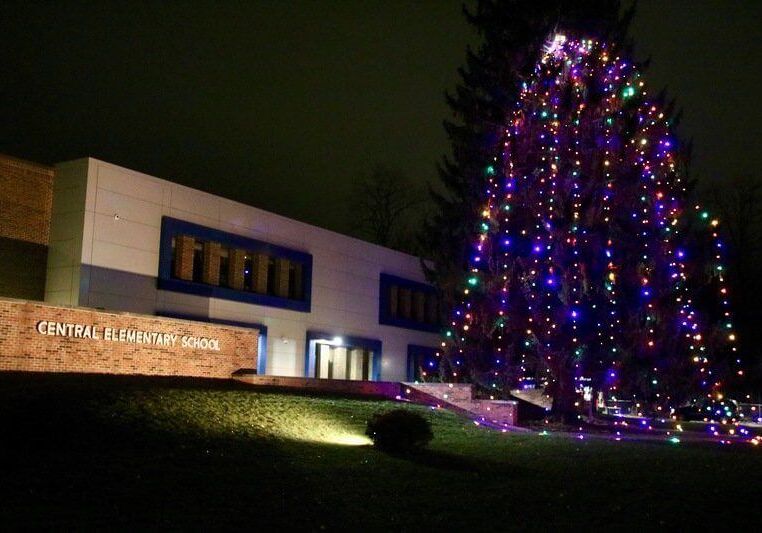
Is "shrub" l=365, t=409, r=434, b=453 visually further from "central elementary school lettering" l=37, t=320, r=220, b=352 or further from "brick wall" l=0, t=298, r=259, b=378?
"central elementary school lettering" l=37, t=320, r=220, b=352

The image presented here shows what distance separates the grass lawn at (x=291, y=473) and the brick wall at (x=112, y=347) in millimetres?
1593

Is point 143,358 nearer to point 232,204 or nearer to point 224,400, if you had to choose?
point 224,400

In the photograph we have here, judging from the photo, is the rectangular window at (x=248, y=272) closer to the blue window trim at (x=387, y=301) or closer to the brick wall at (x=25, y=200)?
the brick wall at (x=25, y=200)

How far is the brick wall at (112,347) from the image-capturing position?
1989cm

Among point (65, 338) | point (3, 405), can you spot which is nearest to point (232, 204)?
point (65, 338)

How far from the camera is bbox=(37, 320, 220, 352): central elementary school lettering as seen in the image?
20.7 m

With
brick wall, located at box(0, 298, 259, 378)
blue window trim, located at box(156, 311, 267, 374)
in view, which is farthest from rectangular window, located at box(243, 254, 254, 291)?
brick wall, located at box(0, 298, 259, 378)

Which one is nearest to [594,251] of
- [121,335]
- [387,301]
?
[121,335]

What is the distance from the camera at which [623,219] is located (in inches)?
921

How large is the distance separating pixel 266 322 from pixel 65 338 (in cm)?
1275

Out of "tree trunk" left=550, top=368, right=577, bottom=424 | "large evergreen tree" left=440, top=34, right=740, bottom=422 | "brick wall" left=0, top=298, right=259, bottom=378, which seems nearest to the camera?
"brick wall" left=0, top=298, right=259, bottom=378

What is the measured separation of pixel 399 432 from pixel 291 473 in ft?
11.9

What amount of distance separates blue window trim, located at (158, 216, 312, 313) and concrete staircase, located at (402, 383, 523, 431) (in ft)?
29.1

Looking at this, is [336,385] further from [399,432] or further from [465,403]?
[399,432]
